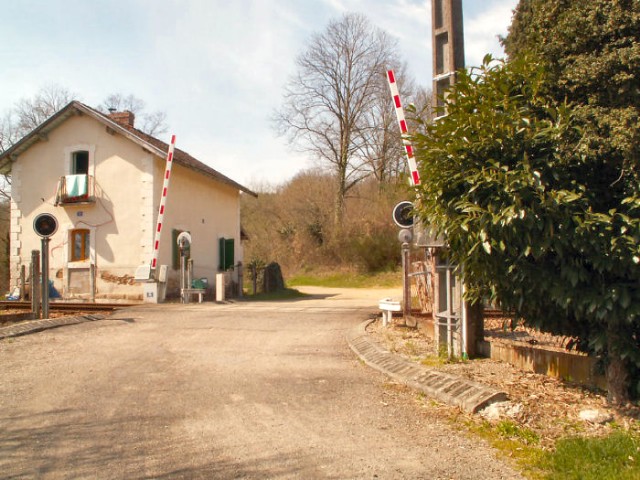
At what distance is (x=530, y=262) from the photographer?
536cm

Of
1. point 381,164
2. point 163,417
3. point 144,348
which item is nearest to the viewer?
point 163,417

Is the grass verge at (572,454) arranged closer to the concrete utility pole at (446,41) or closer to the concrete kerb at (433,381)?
the concrete kerb at (433,381)

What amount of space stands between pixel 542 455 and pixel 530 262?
181 centimetres

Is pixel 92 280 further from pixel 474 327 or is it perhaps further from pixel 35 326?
pixel 474 327

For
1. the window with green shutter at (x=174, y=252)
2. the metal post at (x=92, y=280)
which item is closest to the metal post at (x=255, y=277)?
the window with green shutter at (x=174, y=252)

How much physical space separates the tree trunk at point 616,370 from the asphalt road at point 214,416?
5.37ft

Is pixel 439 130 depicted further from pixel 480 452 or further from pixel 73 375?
pixel 73 375

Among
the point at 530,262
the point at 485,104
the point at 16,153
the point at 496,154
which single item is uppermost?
the point at 16,153

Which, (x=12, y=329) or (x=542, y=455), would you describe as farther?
(x=12, y=329)

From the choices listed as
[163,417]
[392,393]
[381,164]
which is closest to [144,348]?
[163,417]

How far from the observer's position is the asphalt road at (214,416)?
163 inches

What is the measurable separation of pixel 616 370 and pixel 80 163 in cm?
2041

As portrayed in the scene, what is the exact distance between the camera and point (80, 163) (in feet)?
70.1

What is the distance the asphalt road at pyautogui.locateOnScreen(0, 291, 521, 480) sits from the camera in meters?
4.14
